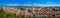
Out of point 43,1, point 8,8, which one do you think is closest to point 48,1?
point 43,1

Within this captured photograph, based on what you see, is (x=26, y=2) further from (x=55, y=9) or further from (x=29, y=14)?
(x=55, y=9)

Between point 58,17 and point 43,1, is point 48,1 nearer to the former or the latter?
point 43,1

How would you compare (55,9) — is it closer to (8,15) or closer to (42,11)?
(42,11)

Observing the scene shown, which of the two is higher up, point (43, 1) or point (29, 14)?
point (43, 1)

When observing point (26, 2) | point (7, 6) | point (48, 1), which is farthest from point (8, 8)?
point (48, 1)

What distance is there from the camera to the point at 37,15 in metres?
1.69

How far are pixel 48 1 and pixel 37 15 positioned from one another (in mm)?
169

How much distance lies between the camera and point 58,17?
1684mm

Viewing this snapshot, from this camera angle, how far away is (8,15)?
5.59ft

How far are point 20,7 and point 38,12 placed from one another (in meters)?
0.18

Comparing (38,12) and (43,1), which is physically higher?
(43,1)

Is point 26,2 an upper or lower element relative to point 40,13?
upper

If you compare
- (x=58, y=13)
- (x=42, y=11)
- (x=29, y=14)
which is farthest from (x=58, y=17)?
(x=29, y=14)

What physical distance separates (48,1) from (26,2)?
0.21m
